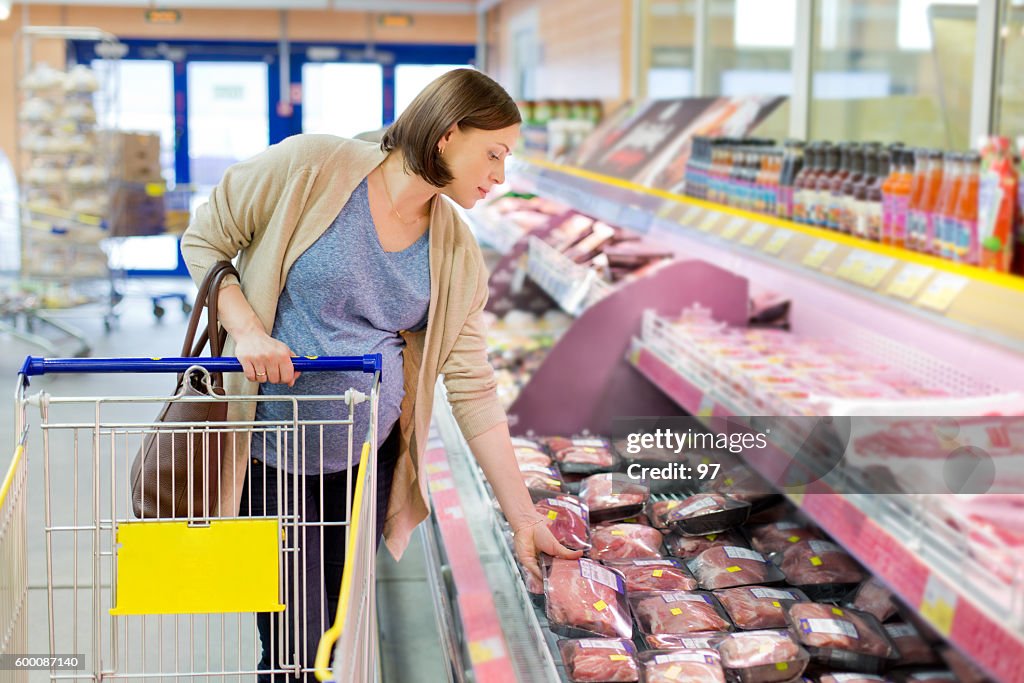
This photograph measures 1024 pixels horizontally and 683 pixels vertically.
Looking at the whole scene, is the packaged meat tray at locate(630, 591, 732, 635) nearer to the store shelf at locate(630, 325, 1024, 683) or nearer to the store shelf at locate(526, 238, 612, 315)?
the store shelf at locate(630, 325, 1024, 683)

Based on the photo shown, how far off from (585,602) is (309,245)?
76 cm

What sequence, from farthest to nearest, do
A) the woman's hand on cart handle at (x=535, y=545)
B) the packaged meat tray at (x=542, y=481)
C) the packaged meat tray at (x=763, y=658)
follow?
the packaged meat tray at (x=542, y=481)
the woman's hand on cart handle at (x=535, y=545)
the packaged meat tray at (x=763, y=658)

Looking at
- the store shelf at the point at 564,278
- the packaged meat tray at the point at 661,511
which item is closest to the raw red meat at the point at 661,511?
the packaged meat tray at the point at 661,511

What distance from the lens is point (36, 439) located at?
16.0 feet

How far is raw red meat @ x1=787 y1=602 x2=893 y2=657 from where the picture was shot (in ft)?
5.93

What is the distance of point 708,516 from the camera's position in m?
2.21

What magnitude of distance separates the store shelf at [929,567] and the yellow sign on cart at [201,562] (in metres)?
0.82

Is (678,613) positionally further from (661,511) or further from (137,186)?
(137,186)

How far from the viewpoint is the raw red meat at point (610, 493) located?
208 centimetres

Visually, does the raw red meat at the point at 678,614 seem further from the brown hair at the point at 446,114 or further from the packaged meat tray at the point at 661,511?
the brown hair at the point at 446,114

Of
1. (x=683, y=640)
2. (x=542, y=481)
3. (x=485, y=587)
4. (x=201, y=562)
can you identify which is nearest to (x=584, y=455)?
(x=542, y=481)

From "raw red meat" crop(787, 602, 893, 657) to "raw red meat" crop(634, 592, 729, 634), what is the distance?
0.43ft

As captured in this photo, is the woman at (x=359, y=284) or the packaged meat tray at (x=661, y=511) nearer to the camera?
the woman at (x=359, y=284)

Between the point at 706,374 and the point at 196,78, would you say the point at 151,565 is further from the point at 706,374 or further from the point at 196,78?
the point at 196,78
